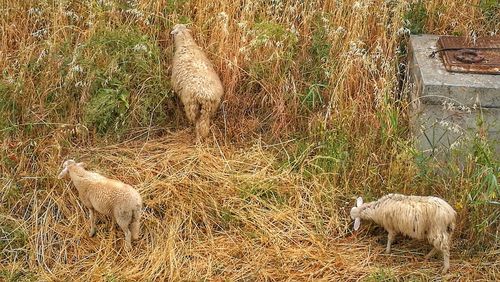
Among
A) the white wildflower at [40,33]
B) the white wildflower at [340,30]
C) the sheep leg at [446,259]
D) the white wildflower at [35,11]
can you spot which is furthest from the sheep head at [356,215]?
the white wildflower at [35,11]

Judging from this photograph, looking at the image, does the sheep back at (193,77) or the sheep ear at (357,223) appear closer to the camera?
the sheep ear at (357,223)

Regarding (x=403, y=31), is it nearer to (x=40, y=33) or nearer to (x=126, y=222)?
(x=126, y=222)

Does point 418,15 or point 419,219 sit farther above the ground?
point 418,15

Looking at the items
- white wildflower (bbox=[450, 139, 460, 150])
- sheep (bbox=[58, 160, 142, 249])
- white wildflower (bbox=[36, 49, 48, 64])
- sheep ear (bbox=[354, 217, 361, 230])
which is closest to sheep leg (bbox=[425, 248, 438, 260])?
sheep ear (bbox=[354, 217, 361, 230])

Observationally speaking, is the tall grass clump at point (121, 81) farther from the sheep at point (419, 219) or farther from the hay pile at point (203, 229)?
the sheep at point (419, 219)

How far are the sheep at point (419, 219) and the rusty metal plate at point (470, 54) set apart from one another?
4.13ft

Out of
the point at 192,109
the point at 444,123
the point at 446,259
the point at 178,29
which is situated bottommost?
the point at 446,259

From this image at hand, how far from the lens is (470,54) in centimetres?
529

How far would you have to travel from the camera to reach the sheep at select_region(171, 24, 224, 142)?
5.08 m

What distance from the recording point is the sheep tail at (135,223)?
4339 mm

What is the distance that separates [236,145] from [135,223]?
1.28m

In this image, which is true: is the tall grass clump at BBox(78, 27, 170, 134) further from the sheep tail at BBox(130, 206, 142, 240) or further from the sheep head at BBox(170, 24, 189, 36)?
the sheep tail at BBox(130, 206, 142, 240)

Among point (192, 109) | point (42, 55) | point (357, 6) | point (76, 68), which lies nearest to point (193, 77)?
point (192, 109)

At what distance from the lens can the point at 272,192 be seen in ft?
16.0
